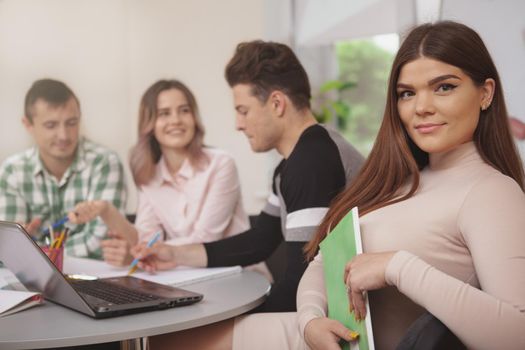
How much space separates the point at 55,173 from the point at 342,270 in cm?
179

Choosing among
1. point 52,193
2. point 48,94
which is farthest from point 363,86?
point 52,193

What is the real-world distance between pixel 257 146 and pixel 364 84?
2134 mm

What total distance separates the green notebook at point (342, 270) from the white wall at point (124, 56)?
1.60 m

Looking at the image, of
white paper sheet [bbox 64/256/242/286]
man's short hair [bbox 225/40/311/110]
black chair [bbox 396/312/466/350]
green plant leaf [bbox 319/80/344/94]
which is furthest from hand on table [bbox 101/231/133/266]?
green plant leaf [bbox 319/80/344/94]

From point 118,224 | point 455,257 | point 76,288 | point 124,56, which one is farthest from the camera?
point 124,56

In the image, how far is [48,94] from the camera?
277 cm

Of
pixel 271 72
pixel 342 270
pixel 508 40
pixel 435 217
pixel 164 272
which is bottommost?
pixel 164 272

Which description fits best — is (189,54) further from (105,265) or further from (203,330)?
(203,330)

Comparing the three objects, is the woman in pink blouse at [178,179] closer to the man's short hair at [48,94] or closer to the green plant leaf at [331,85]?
the man's short hair at [48,94]

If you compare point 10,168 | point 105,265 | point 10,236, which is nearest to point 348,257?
point 10,236

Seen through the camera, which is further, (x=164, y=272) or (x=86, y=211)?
(x=86, y=211)

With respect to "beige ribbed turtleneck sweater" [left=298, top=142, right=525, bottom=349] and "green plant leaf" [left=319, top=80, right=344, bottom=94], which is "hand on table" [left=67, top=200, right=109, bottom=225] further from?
"green plant leaf" [left=319, top=80, right=344, bottom=94]

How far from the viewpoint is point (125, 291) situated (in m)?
1.44

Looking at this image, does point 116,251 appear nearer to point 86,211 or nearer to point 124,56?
point 86,211
